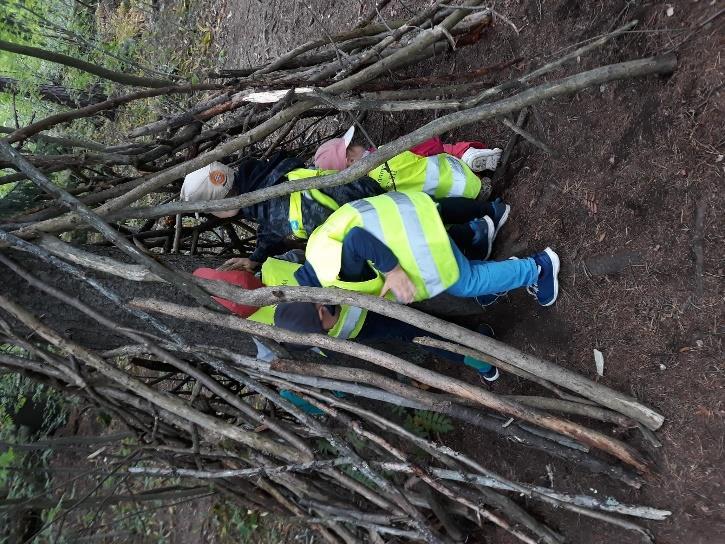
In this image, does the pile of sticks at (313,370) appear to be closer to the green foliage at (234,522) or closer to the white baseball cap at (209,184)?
the white baseball cap at (209,184)

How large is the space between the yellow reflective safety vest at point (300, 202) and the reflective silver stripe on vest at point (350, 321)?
48 centimetres

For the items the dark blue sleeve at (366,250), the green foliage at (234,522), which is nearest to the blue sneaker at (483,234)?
the dark blue sleeve at (366,250)

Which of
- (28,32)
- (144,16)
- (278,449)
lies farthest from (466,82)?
(144,16)

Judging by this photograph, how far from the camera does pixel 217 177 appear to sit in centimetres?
308

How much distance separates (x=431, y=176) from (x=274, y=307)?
113 cm

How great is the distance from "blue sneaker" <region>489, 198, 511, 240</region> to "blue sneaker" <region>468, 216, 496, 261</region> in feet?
0.19

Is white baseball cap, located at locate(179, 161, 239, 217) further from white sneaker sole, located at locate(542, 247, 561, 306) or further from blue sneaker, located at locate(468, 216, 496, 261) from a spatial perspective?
white sneaker sole, located at locate(542, 247, 561, 306)

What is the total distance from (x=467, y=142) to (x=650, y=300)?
151cm

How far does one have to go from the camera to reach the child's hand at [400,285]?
2525 millimetres

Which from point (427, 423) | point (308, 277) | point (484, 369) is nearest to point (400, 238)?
point (308, 277)

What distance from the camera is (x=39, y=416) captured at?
5.88 metres

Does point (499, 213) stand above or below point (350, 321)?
above

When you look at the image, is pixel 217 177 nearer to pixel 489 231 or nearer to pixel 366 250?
pixel 366 250

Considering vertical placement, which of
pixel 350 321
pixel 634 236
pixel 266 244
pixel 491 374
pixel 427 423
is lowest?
pixel 427 423
